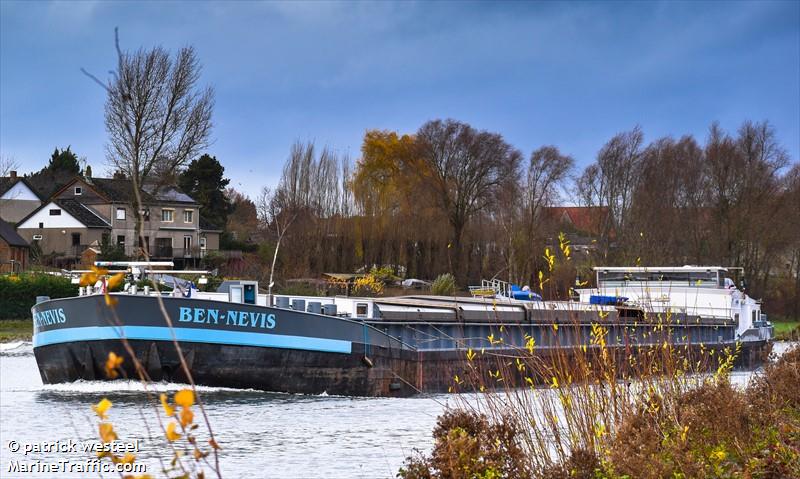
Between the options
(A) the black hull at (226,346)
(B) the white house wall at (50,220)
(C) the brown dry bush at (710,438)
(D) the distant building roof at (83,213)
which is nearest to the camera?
(C) the brown dry bush at (710,438)

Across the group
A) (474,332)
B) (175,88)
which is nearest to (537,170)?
(175,88)

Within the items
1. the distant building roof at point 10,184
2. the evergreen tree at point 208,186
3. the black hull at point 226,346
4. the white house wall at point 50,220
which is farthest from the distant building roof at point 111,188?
the black hull at point 226,346

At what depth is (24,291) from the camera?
38.2 m

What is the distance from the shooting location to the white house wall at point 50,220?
63.3 m

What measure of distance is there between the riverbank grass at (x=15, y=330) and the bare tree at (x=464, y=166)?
1188 inches

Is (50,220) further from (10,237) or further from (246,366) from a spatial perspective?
(246,366)

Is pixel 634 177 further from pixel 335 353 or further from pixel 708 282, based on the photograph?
pixel 335 353

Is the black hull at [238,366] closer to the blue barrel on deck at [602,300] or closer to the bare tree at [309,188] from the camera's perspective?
the blue barrel on deck at [602,300]

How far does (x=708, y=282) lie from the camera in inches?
1238

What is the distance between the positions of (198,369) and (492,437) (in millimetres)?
11891

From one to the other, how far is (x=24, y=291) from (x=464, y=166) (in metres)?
33.3

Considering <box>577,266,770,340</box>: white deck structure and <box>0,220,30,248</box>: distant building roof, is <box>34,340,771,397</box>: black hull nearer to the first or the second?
<box>577,266,770,340</box>: white deck structure

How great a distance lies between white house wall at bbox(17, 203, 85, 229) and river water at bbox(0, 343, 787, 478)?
43.6 m

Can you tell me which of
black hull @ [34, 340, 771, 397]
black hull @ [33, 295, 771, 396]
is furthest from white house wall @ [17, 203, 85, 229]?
black hull @ [34, 340, 771, 397]
